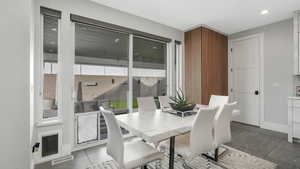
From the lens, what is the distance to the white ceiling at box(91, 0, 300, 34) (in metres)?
2.59

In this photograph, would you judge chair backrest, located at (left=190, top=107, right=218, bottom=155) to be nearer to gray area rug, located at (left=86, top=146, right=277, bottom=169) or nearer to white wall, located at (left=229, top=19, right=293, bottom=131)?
gray area rug, located at (left=86, top=146, right=277, bottom=169)

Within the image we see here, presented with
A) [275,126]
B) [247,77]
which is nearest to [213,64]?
[247,77]

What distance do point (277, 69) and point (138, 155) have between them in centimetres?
406

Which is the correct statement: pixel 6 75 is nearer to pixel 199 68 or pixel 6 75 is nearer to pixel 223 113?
pixel 223 113

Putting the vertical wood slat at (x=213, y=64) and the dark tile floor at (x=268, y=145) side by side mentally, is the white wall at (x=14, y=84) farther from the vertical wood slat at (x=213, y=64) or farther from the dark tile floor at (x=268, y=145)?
the vertical wood slat at (x=213, y=64)

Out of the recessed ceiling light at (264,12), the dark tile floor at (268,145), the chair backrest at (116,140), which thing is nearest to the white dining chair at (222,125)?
the dark tile floor at (268,145)

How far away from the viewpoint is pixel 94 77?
271cm

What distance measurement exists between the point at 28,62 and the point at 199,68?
3423 mm

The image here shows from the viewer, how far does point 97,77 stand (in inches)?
108

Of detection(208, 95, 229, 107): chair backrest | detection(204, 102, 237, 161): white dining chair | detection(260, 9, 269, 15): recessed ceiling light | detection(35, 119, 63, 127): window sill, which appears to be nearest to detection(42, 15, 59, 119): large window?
detection(35, 119, 63, 127): window sill

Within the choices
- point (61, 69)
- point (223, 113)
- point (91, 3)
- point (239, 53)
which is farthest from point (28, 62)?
point (239, 53)

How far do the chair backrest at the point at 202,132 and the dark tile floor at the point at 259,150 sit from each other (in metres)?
1.34

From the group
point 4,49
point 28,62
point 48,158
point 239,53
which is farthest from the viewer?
point 239,53

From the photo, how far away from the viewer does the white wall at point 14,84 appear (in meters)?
1.26
